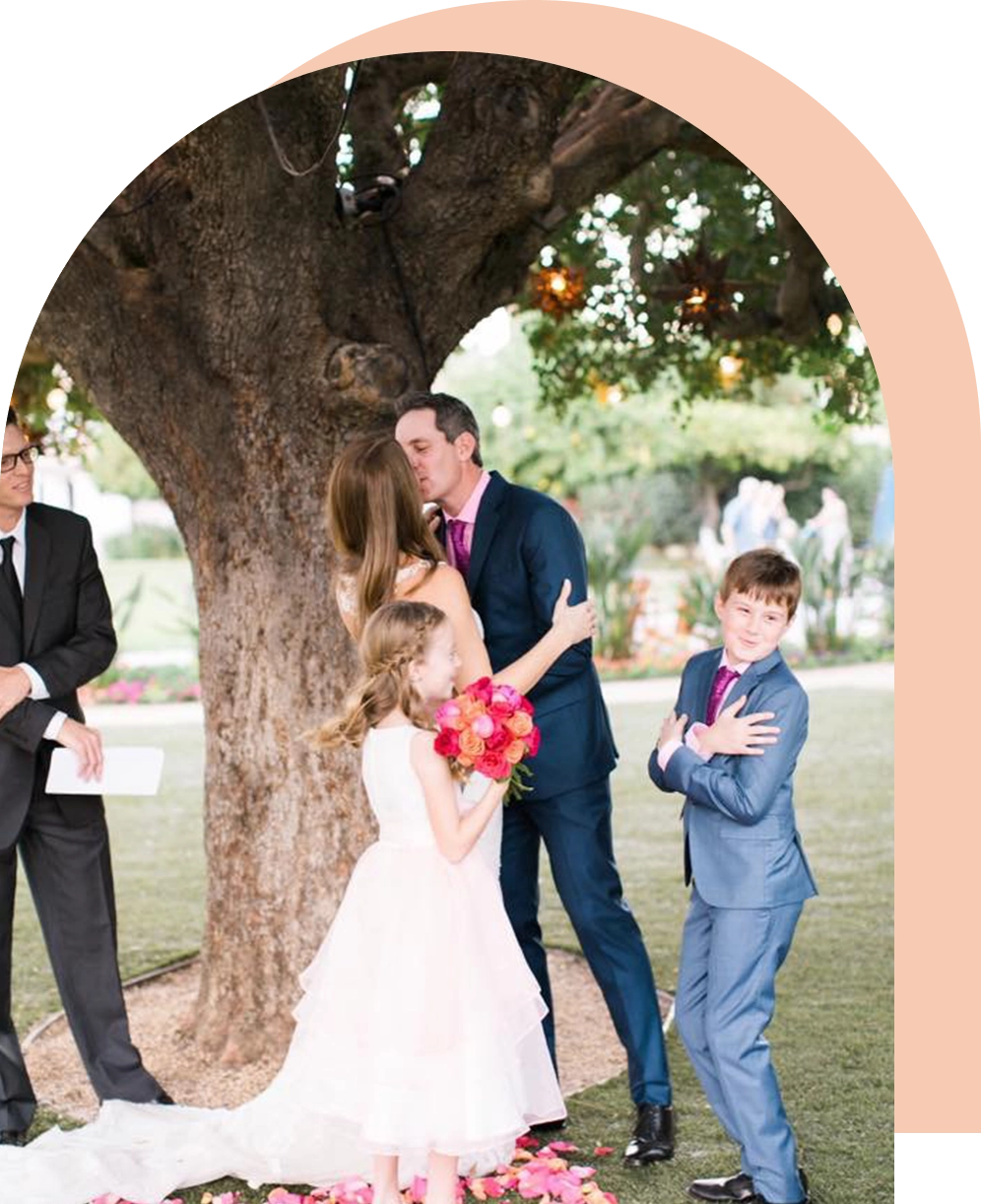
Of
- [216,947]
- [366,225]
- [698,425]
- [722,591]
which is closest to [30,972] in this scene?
[216,947]

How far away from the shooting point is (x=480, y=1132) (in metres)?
3.82

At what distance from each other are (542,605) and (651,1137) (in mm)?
1414

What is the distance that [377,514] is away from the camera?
13.4ft

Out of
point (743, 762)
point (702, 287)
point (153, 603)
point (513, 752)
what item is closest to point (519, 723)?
point (513, 752)

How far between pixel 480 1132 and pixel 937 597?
157 centimetres

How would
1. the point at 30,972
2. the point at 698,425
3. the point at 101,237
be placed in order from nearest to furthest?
1. the point at 101,237
2. the point at 30,972
3. the point at 698,425

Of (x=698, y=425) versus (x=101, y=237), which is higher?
(x=698, y=425)

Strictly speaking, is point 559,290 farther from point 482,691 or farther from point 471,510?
point 482,691

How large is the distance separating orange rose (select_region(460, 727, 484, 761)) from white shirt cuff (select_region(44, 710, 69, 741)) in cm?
132

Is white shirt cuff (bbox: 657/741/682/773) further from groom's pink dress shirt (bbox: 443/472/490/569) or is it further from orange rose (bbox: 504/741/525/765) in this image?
groom's pink dress shirt (bbox: 443/472/490/569)

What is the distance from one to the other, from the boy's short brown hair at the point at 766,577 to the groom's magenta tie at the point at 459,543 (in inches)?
35.5

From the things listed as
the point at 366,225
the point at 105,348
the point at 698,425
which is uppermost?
the point at 698,425

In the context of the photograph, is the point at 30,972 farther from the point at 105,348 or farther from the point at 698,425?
the point at 698,425

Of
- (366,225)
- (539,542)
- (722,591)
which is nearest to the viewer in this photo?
(722,591)
